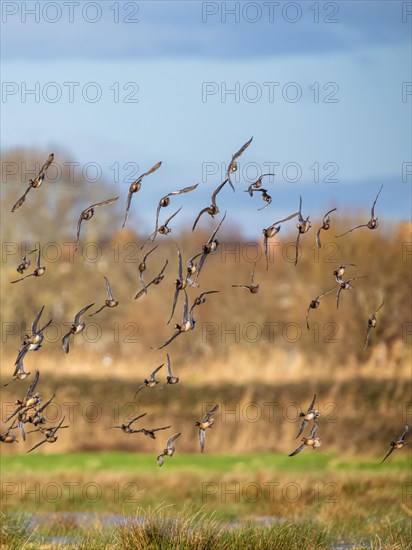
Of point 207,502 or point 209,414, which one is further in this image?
point 207,502

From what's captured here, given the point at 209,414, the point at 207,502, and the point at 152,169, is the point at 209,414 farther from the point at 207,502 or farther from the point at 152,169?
the point at 207,502

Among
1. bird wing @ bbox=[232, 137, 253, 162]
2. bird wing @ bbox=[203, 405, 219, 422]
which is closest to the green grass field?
bird wing @ bbox=[203, 405, 219, 422]

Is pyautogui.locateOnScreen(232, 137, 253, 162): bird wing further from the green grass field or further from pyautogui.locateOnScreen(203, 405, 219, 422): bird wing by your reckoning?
the green grass field

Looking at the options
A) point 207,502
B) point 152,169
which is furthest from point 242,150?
point 207,502

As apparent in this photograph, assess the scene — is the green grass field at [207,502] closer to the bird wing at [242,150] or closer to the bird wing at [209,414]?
the bird wing at [209,414]

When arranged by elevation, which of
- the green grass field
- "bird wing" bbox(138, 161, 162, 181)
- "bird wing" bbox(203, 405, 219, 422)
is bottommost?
the green grass field

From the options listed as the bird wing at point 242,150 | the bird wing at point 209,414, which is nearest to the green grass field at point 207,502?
the bird wing at point 209,414

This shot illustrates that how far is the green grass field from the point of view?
429 inches

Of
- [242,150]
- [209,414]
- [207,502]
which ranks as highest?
[242,150]

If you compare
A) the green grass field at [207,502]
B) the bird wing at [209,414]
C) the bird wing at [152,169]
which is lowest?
the green grass field at [207,502]

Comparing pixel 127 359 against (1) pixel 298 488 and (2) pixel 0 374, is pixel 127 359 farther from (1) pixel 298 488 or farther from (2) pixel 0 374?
(1) pixel 298 488

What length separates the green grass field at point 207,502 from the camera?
10.9m

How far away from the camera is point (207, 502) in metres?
17.3

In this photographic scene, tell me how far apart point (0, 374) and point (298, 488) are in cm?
1276
